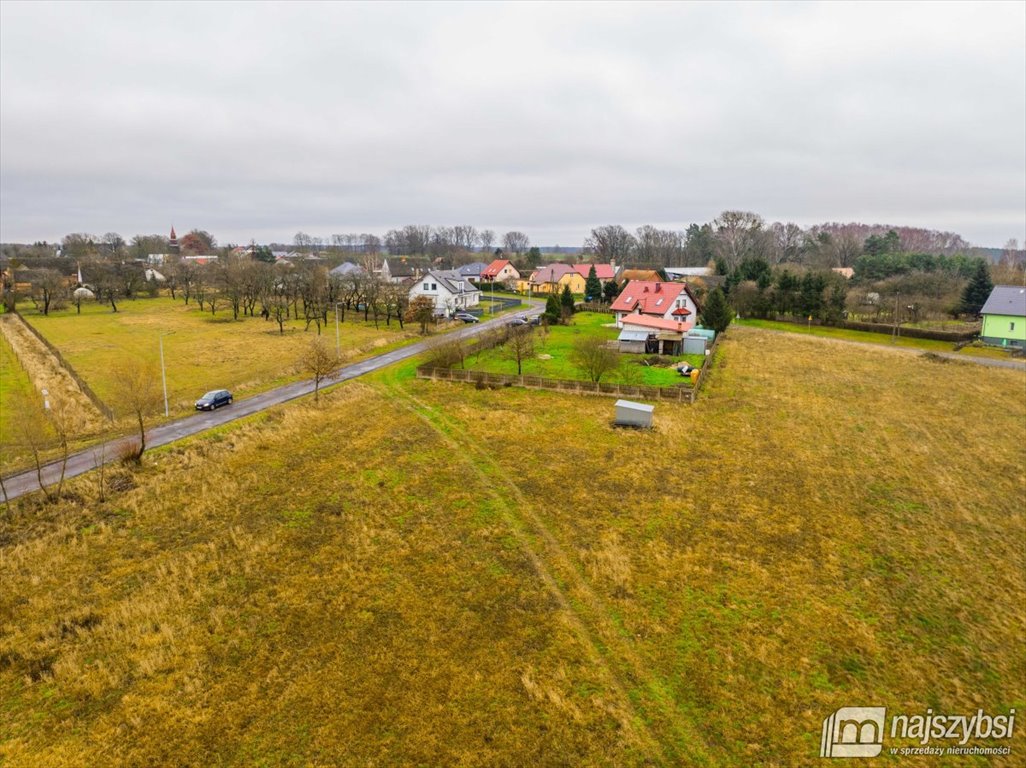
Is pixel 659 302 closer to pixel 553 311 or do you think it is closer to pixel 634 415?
pixel 553 311

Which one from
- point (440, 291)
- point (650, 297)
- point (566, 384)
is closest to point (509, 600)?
point (566, 384)

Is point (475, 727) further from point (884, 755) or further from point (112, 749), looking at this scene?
point (884, 755)

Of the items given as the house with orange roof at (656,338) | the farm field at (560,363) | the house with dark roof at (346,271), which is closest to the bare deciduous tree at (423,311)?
the farm field at (560,363)

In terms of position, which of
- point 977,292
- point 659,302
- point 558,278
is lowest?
point 659,302

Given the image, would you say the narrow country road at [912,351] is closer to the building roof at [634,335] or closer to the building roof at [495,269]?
the building roof at [634,335]

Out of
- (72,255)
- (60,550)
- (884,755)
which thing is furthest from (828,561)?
(72,255)

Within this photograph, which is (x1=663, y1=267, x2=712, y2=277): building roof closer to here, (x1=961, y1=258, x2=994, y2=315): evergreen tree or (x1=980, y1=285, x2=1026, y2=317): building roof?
(x1=961, y1=258, x2=994, y2=315): evergreen tree
